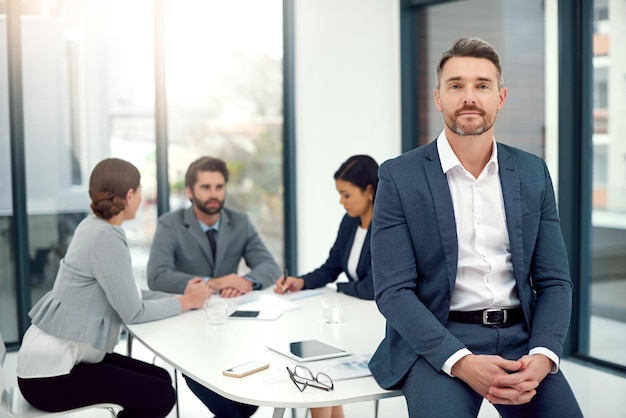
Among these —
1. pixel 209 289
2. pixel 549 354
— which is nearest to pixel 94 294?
pixel 209 289

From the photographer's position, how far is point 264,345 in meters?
2.62

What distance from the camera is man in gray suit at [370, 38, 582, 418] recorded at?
2186 mm

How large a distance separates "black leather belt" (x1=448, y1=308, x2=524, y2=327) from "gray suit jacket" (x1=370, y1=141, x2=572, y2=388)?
0.16ft

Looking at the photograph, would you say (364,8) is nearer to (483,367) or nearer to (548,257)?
(548,257)

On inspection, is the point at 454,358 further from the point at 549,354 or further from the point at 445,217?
the point at 445,217

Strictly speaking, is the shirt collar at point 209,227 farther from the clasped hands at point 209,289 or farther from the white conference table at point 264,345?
the white conference table at point 264,345

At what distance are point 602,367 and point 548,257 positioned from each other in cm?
266

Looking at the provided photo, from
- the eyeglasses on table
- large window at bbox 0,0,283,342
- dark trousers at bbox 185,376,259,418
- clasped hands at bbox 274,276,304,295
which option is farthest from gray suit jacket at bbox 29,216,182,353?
large window at bbox 0,0,283,342

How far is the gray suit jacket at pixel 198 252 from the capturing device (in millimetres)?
3709

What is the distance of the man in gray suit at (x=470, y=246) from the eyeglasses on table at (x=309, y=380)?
0.16 meters

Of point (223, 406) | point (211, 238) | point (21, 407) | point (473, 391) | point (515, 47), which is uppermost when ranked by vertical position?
point (515, 47)

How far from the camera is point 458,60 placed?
2.25 meters

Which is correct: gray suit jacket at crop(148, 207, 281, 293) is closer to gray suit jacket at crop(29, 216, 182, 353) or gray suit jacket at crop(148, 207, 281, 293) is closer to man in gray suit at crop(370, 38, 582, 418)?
gray suit jacket at crop(29, 216, 182, 353)

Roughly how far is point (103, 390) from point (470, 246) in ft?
4.76
